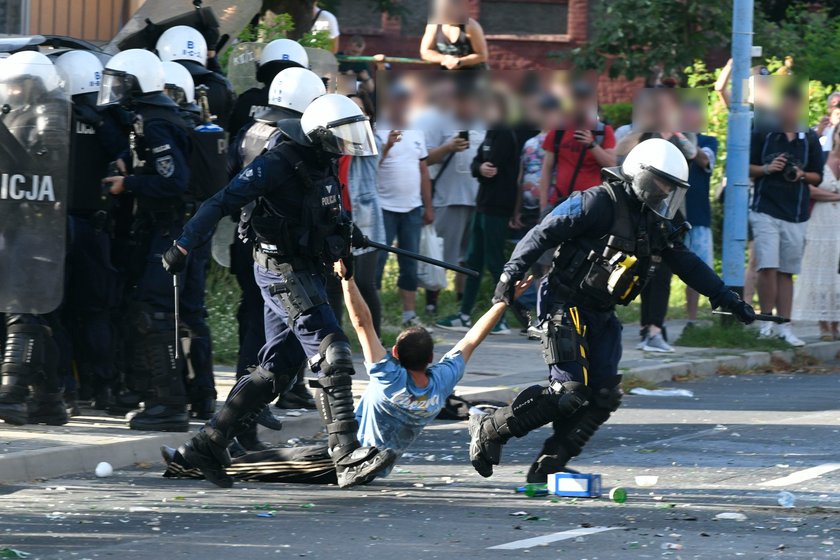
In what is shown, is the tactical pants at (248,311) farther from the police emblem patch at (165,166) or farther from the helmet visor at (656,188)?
the helmet visor at (656,188)

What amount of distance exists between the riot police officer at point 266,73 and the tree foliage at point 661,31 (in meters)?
15.1

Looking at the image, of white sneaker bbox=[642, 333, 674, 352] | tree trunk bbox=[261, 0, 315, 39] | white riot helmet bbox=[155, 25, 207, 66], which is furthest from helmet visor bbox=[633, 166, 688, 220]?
tree trunk bbox=[261, 0, 315, 39]

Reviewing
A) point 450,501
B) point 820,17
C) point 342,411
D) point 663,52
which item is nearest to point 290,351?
point 342,411

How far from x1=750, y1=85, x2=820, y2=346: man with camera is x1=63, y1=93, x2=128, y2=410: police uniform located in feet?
21.1

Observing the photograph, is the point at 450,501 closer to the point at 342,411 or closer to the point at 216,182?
the point at 342,411

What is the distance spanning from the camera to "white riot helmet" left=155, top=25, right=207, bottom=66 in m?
10.3

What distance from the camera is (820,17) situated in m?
27.8

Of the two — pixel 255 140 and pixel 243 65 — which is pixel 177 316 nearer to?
pixel 255 140

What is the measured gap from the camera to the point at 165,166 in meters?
8.69

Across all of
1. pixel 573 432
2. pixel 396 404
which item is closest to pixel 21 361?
pixel 396 404

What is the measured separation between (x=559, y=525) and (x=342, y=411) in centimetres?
118

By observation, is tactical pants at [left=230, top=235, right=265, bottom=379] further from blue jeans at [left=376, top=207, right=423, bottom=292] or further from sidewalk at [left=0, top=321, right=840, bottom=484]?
blue jeans at [left=376, top=207, right=423, bottom=292]

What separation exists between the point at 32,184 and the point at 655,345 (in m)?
6.08

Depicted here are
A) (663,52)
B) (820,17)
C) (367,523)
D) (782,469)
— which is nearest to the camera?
(367,523)
